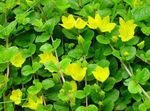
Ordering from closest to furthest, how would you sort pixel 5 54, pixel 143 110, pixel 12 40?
pixel 143 110 < pixel 5 54 < pixel 12 40

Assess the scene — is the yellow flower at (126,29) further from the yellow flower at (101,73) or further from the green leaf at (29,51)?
the green leaf at (29,51)

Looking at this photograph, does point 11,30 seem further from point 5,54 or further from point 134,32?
point 134,32

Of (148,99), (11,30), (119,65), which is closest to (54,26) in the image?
(11,30)

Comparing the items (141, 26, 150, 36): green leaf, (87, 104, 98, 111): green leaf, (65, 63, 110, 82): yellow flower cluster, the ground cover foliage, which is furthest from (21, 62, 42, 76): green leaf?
(141, 26, 150, 36): green leaf

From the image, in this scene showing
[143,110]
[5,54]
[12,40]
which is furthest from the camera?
[12,40]

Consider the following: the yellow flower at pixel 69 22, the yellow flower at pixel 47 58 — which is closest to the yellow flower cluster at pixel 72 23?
the yellow flower at pixel 69 22

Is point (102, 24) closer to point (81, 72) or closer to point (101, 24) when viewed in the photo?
point (101, 24)

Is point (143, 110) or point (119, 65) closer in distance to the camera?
point (143, 110)
